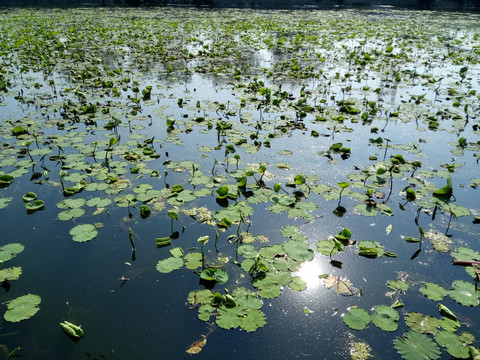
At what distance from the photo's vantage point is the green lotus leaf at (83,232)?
290cm

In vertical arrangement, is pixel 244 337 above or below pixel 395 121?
below

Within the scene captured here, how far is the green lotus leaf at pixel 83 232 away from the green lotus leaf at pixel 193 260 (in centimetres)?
90

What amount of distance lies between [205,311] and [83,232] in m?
1.45

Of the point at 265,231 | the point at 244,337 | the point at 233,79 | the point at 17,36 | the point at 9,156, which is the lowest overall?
the point at 244,337

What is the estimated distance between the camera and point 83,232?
9.74ft

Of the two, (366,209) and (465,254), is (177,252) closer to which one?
(366,209)

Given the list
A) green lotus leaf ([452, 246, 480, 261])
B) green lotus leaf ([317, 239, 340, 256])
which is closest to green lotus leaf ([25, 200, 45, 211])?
green lotus leaf ([317, 239, 340, 256])

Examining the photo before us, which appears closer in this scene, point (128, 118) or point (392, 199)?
point (392, 199)

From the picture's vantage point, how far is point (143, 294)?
2.40 meters

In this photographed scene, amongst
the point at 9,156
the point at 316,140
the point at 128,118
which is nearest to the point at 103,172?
the point at 9,156

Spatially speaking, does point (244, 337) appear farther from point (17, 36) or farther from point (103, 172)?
point (17, 36)

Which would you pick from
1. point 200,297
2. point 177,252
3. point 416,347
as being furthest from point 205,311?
point 416,347

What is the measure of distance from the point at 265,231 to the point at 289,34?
1294 centimetres

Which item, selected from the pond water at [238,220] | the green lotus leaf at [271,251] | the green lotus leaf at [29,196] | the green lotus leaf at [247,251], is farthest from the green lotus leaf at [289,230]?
the green lotus leaf at [29,196]
